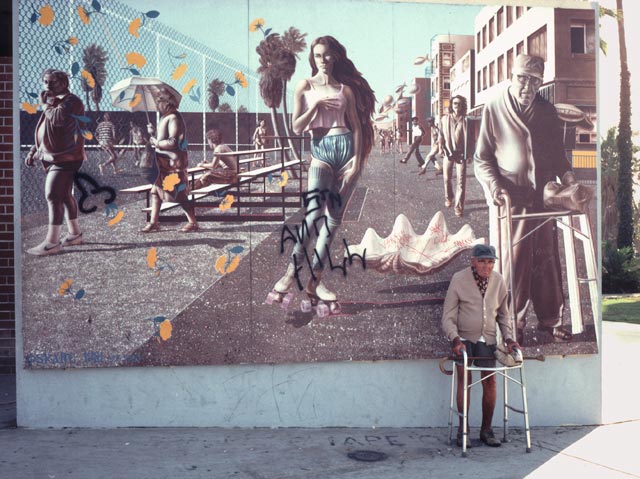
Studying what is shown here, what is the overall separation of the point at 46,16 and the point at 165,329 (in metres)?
3.11

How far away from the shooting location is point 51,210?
7.29 m

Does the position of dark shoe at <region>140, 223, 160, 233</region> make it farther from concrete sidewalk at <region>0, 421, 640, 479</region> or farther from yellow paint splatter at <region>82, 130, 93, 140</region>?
concrete sidewalk at <region>0, 421, 640, 479</region>

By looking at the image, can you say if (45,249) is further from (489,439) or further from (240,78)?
(489,439)

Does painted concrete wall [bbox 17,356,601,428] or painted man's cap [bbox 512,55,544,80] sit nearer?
painted concrete wall [bbox 17,356,601,428]

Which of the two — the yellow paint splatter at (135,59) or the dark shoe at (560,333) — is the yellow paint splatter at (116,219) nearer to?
the yellow paint splatter at (135,59)

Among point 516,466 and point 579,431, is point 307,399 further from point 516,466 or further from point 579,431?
point 579,431

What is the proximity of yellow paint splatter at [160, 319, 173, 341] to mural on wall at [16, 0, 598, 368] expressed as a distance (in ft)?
0.07

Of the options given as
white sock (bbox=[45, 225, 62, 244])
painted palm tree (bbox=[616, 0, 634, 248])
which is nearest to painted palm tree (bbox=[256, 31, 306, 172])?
white sock (bbox=[45, 225, 62, 244])

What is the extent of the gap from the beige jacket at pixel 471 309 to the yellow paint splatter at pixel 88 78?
3.81m

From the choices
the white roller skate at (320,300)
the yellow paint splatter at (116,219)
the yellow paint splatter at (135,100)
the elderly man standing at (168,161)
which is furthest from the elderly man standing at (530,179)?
the yellow paint splatter at (116,219)

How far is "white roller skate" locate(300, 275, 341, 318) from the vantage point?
24.3 feet

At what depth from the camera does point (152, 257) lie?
24.1ft

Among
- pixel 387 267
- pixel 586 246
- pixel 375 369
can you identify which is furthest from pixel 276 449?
pixel 586 246

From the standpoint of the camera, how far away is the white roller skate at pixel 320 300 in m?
7.41
